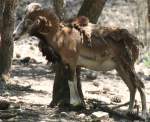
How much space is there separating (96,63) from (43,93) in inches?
112

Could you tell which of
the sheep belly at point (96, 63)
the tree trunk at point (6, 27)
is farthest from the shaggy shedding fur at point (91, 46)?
the tree trunk at point (6, 27)

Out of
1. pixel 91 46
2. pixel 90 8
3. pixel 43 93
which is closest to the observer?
pixel 91 46

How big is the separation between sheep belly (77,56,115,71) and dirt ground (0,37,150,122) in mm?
754

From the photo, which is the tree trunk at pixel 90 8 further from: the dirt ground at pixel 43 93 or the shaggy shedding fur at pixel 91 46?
the dirt ground at pixel 43 93

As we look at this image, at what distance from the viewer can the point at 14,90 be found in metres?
12.3

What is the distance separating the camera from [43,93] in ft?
40.4

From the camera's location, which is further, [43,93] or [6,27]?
[6,27]

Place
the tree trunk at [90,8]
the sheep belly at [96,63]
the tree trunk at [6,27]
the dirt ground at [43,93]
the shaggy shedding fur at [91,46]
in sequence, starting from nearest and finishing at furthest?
Result: 1. the dirt ground at [43,93]
2. the shaggy shedding fur at [91,46]
3. the sheep belly at [96,63]
4. the tree trunk at [90,8]
5. the tree trunk at [6,27]

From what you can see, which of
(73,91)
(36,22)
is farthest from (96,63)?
(36,22)

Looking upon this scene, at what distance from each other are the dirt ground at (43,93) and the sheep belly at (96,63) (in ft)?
2.47

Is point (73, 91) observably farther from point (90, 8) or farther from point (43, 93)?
point (43, 93)

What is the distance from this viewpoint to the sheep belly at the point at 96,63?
31.8ft

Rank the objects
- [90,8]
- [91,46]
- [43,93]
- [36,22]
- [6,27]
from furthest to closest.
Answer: [6,27], [43,93], [90,8], [91,46], [36,22]

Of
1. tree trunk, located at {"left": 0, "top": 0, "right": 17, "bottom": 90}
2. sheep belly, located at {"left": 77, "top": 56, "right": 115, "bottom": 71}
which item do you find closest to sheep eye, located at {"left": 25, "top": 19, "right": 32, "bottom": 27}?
sheep belly, located at {"left": 77, "top": 56, "right": 115, "bottom": 71}
